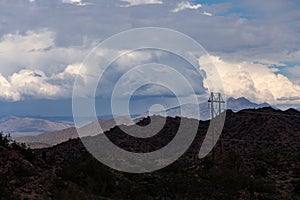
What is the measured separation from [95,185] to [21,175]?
4.50m

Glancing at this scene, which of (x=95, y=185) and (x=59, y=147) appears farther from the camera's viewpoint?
(x=59, y=147)

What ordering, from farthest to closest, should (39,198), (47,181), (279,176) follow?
(279,176)
(47,181)
(39,198)

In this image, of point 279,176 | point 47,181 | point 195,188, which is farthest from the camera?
point 279,176

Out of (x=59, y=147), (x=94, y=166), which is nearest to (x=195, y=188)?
(x=94, y=166)

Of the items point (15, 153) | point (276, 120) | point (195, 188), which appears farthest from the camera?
point (276, 120)

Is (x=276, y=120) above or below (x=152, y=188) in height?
above

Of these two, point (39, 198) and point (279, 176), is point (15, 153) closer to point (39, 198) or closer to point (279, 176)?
point (39, 198)

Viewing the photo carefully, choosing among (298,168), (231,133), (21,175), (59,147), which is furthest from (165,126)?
(21,175)

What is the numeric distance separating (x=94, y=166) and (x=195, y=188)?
7.34 metres

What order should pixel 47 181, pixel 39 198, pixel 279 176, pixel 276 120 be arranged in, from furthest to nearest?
pixel 276 120, pixel 279 176, pixel 47 181, pixel 39 198

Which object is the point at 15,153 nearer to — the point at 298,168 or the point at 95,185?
the point at 95,185

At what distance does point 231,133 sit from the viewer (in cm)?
8938

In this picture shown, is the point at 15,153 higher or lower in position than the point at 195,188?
higher

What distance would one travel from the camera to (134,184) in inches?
1278
